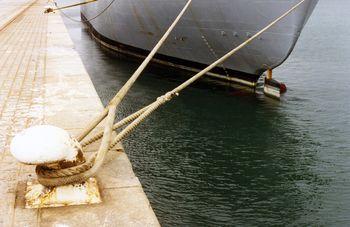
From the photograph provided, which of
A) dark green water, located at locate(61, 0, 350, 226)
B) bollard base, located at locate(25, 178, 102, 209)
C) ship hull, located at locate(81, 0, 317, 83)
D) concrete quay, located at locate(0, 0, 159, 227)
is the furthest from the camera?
ship hull, located at locate(81, 0, 317, 83)

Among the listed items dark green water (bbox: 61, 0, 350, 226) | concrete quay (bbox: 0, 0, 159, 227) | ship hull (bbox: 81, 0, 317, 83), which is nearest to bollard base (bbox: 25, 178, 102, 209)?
concrete quay (bbox: 0, 0, 159, 227)

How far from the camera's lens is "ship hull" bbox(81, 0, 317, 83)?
393 inches

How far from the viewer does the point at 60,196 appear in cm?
337

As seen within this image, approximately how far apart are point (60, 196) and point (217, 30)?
854 centimetres

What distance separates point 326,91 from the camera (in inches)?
478

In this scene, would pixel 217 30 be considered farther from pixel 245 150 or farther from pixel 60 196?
pixel 60 196

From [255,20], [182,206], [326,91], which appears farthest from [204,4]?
[182,206]

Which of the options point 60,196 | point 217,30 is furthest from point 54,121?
point 217,30

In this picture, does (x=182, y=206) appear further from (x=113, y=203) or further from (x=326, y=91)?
(x=326, y=91)

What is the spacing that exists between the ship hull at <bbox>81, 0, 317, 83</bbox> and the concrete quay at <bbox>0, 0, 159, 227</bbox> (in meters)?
3.13

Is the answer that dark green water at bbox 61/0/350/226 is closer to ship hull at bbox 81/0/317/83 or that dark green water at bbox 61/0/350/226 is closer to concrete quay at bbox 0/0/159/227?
ship hull at bbox 81/0/317/83

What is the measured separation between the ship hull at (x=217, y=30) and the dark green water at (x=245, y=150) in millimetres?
800

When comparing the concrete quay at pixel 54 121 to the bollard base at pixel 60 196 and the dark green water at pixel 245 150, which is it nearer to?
the bollard base at pixel 60 196

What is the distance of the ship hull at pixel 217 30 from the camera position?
998 centimetres
